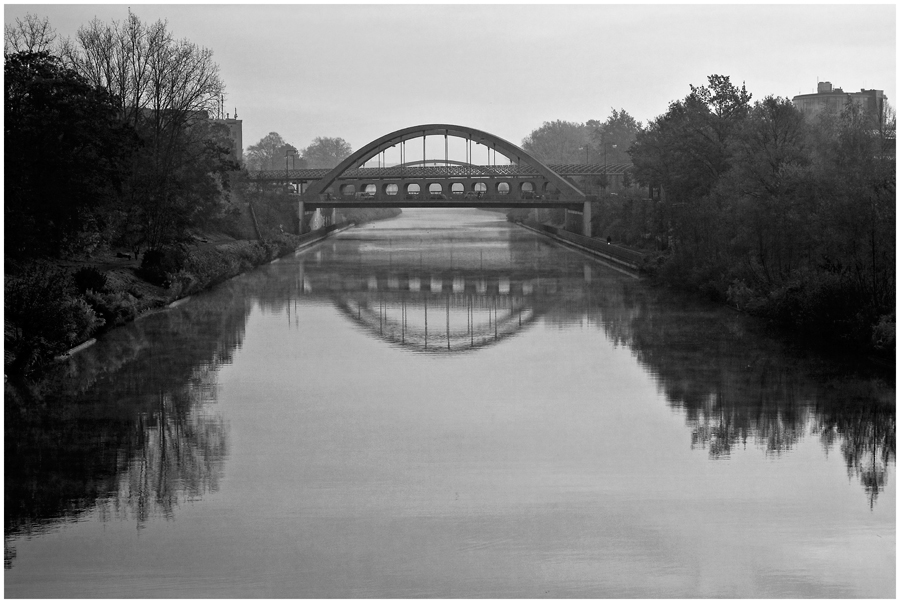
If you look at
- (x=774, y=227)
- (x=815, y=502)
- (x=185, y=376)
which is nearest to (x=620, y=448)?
(x=815, y=502)

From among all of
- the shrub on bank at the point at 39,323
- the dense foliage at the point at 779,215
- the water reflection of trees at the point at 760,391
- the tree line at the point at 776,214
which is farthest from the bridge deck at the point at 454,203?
the shrub on bank at the point at 39,323

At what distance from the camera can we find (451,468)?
57.5ft

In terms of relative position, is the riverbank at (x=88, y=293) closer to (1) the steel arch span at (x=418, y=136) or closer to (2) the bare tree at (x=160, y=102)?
(2) the bare tree at (x=160, y=102)

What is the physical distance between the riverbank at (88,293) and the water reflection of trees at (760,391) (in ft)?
44.0

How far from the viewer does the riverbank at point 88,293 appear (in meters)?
26.5

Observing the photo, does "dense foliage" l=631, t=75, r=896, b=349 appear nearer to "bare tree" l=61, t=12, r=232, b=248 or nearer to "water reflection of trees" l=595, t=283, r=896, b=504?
"water reflection of trees" l=595, t=283, r=896, b=504

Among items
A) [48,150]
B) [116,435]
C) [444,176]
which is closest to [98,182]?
[48,150]

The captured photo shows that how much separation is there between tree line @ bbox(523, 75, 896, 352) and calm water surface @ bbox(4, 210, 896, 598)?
80.2 inches

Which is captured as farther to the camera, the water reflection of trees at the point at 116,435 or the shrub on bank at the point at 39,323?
the shrub on bank at the point at 39,323

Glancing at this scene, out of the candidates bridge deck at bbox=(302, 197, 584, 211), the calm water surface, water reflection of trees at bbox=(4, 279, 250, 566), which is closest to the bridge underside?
bridge deck at bbox=(302, 197, 584, 211)

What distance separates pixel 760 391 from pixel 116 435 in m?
12.4

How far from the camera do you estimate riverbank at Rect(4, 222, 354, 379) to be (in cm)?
2648

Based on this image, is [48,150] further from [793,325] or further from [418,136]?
[418,136]

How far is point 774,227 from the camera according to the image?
37719 millimetres
